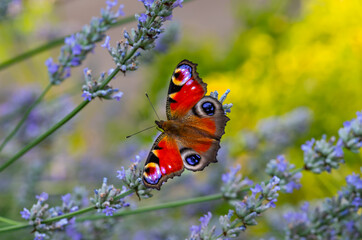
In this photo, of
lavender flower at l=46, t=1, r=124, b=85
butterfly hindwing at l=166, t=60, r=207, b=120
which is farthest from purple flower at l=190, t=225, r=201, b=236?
lavender flower at l=46, t=1, r=124, b=85

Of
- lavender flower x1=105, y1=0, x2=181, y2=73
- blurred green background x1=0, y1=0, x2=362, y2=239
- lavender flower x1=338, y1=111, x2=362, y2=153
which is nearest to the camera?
lavender flower x1=105, y1=0, x2=181, y2=73

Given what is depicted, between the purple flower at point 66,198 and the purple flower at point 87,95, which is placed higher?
the purple flower at point 87,95

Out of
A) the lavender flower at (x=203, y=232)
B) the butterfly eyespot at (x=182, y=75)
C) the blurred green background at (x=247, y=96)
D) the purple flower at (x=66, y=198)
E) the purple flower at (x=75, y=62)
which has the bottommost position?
the lavender flower at (x=203, y=232)

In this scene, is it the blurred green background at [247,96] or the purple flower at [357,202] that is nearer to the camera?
the purple flower at [357,202]

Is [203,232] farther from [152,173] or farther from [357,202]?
[357,202]

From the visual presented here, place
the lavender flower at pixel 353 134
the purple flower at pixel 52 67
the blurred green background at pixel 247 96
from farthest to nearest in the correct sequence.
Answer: the blurred green background at pixel 247 96 → the purple flower at pixel 52 67 → the lavender flower at pixel 353 134

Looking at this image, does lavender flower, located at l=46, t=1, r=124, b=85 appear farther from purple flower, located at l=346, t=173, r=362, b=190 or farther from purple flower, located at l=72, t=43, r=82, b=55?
purple flower, located at l=346, t=173, r=362, b=190

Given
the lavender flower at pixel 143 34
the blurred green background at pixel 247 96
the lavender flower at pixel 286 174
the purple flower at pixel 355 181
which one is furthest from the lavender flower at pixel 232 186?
the blurred green background at pixel 247 96

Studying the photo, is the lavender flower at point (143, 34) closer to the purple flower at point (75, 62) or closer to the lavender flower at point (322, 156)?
the purple flower at point (75, 62)
